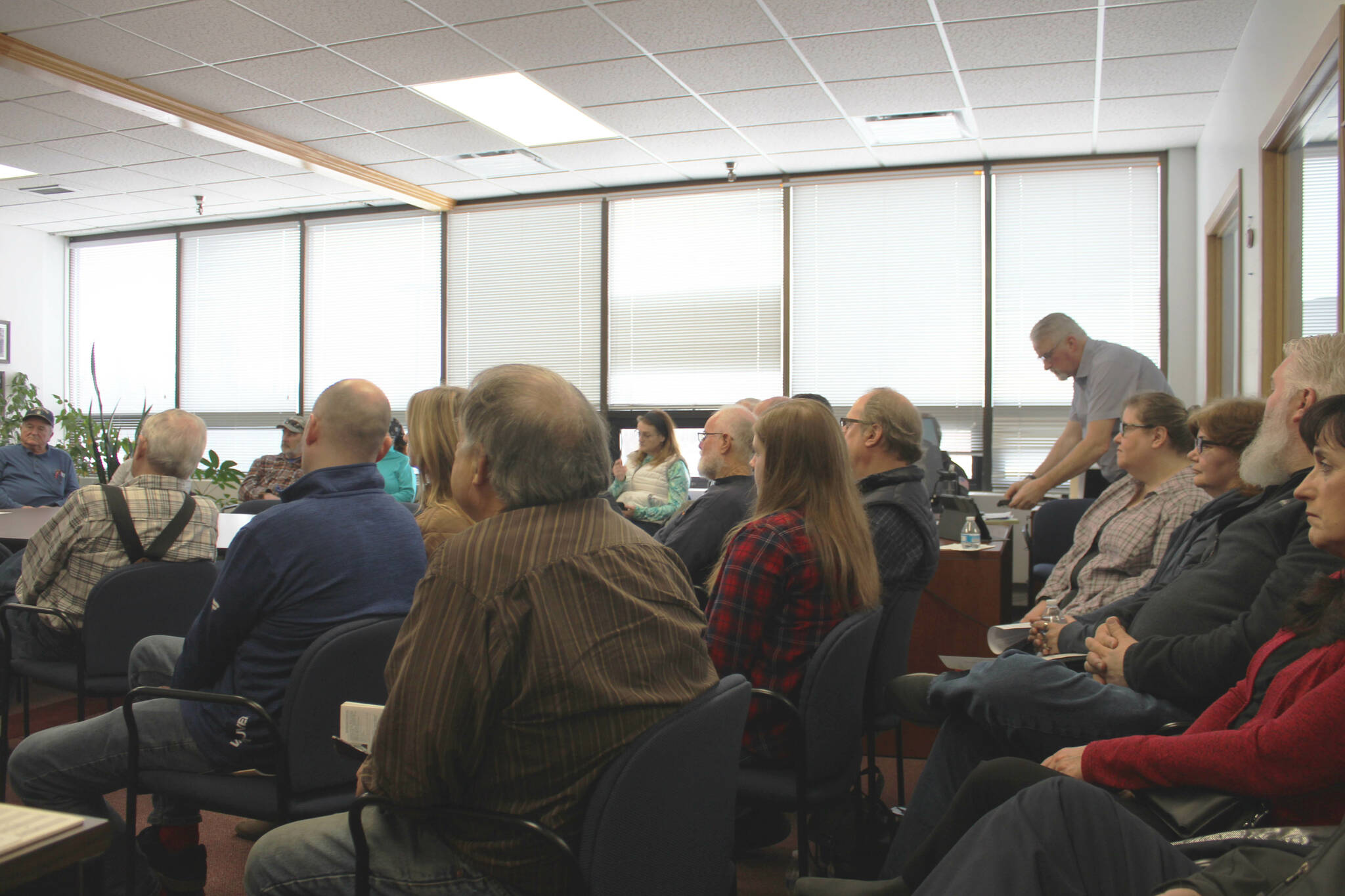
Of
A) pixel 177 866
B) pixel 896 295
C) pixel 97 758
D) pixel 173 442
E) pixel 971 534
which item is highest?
→ pixel 896 295

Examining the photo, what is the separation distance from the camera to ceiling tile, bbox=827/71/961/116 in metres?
5.11

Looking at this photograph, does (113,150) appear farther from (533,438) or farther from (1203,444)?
(1203,444)

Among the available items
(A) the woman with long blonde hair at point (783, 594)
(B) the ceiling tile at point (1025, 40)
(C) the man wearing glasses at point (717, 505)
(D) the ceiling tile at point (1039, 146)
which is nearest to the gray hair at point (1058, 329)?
(B) the ceiling tile at point (1025, 40)

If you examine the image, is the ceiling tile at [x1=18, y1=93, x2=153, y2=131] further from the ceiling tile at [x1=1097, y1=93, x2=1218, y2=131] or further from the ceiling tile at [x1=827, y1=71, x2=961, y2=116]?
the ceiling tile at [x1=1097, y1=93, x2=1218, y2=131]

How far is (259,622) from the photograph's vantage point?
1869 millimetres

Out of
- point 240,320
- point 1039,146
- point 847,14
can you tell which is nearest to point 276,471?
point 240,320

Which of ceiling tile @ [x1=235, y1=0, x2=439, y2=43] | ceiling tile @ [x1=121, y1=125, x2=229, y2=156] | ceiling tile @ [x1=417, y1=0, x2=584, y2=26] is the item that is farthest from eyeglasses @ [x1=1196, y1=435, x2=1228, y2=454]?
ceiling tile @ [x1=121, y1=125, x2=229, y2=156]

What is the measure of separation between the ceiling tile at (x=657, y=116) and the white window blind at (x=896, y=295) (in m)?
1.49

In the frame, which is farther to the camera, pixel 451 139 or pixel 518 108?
pixel 451 139

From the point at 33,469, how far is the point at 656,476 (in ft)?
13.0

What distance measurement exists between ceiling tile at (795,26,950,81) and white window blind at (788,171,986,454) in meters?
1.95

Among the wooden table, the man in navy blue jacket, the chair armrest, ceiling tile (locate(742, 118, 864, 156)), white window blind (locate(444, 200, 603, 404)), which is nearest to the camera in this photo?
the wooden table

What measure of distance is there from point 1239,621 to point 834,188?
573cm

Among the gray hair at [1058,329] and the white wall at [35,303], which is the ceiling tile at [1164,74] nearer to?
the gray hair at [1058,329]
